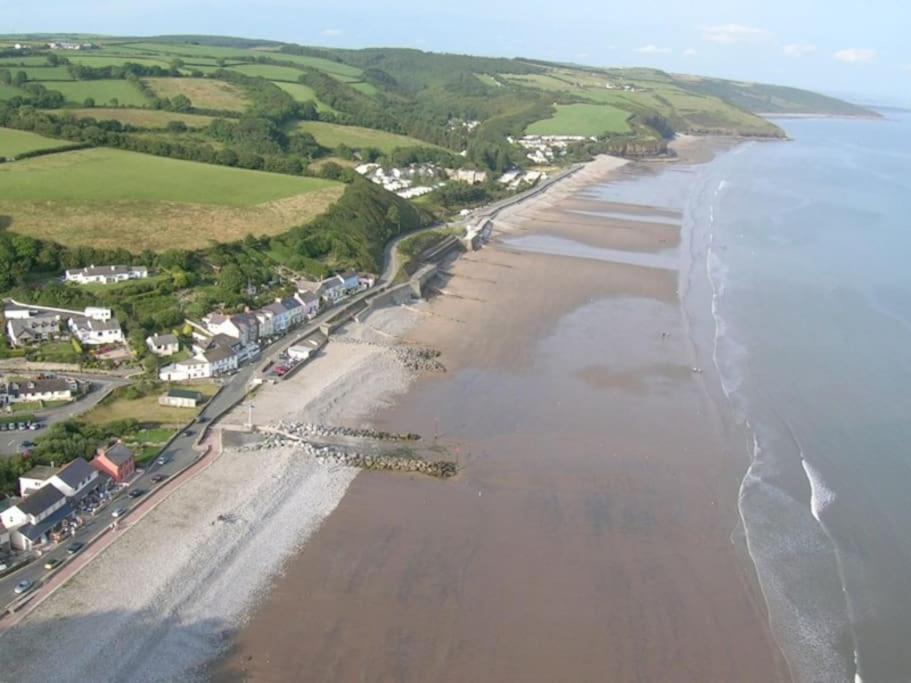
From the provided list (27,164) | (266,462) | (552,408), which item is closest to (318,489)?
(266,462)

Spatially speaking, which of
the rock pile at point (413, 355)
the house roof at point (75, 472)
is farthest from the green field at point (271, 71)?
the house roof at point (75, 472)

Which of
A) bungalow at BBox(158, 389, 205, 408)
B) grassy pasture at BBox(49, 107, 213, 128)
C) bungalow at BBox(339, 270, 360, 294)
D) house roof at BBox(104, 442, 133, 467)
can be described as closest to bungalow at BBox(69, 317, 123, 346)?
bungalow at BBox(158, 389, 205, 408)

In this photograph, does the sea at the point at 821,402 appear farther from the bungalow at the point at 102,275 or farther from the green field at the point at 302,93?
the green field at the point at 302,93

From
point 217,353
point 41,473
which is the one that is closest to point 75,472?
point 41,473

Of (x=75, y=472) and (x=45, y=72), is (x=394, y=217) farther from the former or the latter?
(x=45, y=72)

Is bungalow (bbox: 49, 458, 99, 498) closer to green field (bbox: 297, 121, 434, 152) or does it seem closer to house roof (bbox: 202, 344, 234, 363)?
house roof (bbox: 202, 344, 234, 363)
